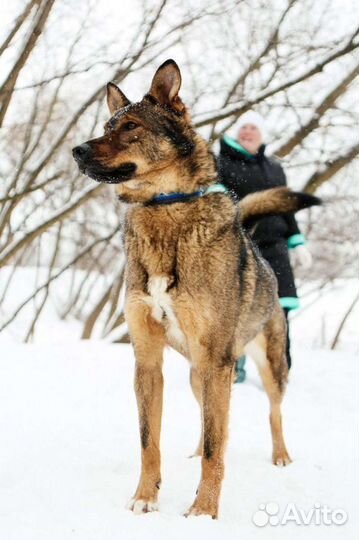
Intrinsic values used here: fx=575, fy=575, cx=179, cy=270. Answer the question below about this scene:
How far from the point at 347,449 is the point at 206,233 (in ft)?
7.68

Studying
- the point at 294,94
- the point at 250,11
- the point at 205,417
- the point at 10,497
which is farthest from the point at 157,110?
the point at 294,94

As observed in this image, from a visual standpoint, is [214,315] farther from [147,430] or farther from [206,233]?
[147,430]

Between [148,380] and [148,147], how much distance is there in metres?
1.27

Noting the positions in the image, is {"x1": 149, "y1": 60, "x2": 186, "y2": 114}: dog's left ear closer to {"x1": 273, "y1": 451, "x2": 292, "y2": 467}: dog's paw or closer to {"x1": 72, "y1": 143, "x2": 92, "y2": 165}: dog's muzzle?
{"x1": 72, "y1": 143, "x2": 92, "y2": 165}: dog's muzzle

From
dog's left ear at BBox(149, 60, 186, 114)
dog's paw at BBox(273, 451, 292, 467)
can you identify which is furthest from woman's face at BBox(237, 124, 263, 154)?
dog's paw at BBox(273, 451, 292, 467)

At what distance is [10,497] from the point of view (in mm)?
2857

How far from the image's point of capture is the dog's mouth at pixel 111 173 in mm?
2969

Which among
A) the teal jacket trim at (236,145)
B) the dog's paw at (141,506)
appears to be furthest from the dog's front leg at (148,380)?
the teal jacket trim at (236,145)

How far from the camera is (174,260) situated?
119 inches

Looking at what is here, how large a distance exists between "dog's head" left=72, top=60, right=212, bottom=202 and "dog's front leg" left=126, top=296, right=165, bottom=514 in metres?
0.68

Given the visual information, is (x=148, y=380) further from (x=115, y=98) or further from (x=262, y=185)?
(x=262, y=185)

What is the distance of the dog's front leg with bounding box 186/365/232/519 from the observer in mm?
2914

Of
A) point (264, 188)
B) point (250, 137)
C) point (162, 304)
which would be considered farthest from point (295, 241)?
point (162, 304)

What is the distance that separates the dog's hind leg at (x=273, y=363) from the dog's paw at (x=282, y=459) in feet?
0.37
